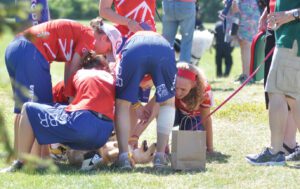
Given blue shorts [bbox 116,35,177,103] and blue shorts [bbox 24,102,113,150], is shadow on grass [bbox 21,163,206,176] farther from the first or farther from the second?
blue shorts [bbox 116,35,177,103]

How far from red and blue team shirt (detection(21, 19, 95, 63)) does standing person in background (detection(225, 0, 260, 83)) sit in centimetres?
619

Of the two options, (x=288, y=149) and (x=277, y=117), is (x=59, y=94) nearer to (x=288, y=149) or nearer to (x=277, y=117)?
(x=277, y=117)

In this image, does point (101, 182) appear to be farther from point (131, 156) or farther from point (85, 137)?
point (131, 156)

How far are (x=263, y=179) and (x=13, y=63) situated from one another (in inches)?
82.6

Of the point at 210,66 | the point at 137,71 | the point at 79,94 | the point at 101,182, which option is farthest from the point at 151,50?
the point at 210,66

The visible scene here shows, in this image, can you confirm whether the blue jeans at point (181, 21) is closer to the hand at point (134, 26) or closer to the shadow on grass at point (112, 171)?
the hand at point (134, 26)

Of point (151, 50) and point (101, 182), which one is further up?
point (151, 50)

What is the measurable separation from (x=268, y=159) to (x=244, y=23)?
6.19 m

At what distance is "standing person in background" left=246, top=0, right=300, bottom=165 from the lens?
548 centimetres

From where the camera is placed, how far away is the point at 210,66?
19.8 m

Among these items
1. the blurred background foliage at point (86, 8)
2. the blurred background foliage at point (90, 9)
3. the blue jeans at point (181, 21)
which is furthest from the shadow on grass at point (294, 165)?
the blurred background foliage at point (90, 9)

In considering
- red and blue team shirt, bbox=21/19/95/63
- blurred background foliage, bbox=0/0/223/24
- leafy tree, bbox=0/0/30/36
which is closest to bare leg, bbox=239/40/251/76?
red and blue team shirt, bbox=21/19/95/63

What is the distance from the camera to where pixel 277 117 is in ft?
18.4

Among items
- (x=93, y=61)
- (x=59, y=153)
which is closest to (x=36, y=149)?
(x=59, y=153)
